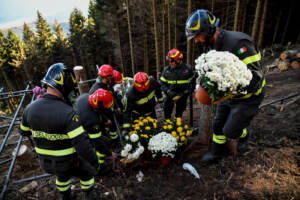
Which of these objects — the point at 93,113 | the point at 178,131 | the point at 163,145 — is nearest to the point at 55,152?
the point at 93,113

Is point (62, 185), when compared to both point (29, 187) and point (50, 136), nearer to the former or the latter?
point (50, 136)

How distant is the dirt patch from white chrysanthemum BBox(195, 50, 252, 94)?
149cm

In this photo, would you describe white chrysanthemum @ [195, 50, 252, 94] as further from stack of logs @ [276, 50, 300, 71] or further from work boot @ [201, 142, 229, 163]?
stack of logs @ [276, 50, 300, 71]

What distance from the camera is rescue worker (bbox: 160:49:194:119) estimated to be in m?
4.64

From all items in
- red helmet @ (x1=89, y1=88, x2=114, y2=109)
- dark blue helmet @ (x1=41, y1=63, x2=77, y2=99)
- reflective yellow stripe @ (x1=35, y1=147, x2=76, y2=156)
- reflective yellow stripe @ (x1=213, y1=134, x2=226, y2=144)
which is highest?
dark blue helmet @ (x1=41, y1=63, x2=77, y2=99)

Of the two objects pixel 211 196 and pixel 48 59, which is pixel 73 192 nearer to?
pixel 211 196

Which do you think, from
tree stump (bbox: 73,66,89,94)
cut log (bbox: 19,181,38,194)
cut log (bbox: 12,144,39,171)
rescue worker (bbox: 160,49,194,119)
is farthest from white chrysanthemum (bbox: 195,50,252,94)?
tree stump (bbox: 73,66,89,94)

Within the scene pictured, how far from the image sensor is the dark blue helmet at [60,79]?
219cm

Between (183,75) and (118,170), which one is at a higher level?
(183,75)

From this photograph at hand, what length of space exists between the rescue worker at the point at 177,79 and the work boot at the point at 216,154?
2021 millimetres

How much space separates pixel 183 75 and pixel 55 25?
3681 centimetres

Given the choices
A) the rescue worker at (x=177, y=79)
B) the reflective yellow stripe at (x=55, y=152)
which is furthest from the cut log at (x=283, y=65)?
the reflective yellow stripe at (x=55, y=152)

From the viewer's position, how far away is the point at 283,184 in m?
2.28

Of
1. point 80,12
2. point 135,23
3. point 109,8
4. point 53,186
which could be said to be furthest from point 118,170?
point 80,12
